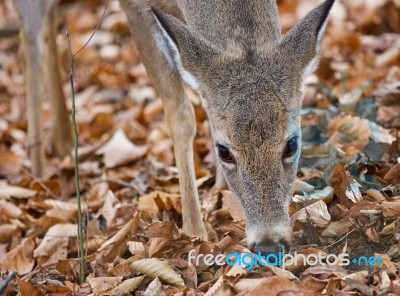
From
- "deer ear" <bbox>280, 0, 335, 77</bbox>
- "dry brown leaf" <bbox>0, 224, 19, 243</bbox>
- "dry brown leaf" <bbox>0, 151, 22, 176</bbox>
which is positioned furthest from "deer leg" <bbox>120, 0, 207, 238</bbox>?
"dry brown leaf" <bbox>0, 151, 22, 176</bbox>

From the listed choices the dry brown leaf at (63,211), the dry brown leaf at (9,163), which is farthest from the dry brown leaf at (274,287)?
the dry brown leaf at (9,163)

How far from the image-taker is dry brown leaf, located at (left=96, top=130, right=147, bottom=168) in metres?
7.01

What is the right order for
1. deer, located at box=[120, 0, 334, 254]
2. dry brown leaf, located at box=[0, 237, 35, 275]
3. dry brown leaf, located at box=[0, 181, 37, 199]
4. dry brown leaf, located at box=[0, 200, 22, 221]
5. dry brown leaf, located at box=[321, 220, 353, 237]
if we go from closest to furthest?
deer, located at box=[120, 0, 334, 254]
dry brown leaf, located at box=[321, 220, 353, 237]
dry brown leaf, located at box=[0, 237, 35, 275]
dry brown leaf, located at box=[0, 200, 22, 221]
dry brown leaf, located at box=[0, 181, 37, 199]

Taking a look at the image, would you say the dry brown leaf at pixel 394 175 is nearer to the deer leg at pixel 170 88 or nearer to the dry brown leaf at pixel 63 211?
the deer leg at pixel 170 88

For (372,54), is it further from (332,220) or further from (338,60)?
(332,220)

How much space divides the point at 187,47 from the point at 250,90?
51cm

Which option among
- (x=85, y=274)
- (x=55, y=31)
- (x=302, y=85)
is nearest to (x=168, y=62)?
(x=302, y=85)

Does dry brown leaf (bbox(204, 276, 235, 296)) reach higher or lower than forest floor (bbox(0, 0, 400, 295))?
lower

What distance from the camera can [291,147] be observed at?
14.0 ft

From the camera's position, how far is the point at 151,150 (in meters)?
7.12

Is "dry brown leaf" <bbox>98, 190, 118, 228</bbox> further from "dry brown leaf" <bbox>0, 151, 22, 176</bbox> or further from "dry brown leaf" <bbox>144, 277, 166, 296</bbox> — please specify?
"dry brown leaf" <bbox>0, 151, 22, 176</bbox>

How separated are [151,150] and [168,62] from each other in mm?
1880

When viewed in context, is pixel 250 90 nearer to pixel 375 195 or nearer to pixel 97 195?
pixel 375 195

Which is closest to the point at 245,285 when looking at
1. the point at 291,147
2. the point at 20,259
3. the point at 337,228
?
the point at 337,228
